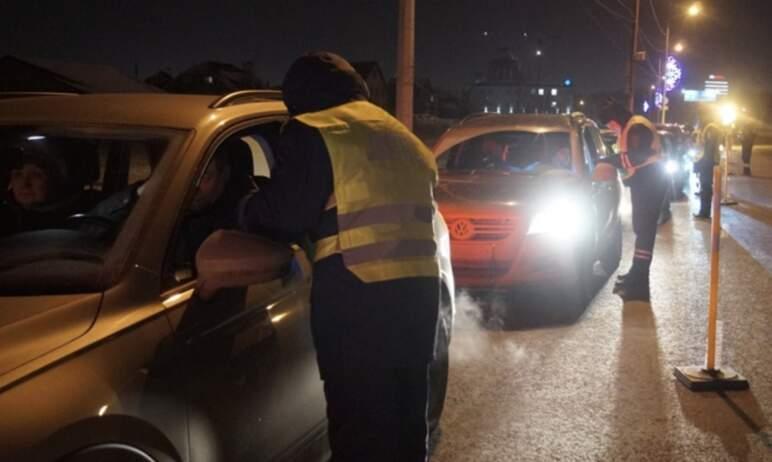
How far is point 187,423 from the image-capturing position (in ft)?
8.02

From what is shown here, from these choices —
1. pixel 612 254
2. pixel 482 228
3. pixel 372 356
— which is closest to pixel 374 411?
pixel 372 356

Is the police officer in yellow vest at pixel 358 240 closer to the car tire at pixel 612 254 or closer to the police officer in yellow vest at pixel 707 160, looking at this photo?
the car tire at pixel 612 254

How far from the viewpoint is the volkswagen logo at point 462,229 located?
7.20 meters

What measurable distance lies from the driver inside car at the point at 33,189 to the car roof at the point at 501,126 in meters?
5.56


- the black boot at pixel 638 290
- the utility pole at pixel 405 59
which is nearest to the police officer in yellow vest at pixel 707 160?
the utility pole at pixel 405 59

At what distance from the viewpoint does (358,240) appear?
8.48ft

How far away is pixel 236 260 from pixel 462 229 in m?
4.85

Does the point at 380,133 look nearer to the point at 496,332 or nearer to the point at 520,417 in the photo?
the point at 520,417

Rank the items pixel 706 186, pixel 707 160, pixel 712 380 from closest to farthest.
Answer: pixel 712 380 → pixel 707 160 → pixel 706 186

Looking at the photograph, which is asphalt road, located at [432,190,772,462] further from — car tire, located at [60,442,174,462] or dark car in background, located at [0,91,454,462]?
car tire, located at [60,442,174,462]

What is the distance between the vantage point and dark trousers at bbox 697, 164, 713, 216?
1537 cm

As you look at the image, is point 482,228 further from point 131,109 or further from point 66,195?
point 131,109

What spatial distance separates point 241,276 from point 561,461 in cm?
250

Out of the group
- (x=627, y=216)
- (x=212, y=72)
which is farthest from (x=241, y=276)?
(x=212, y=72)
